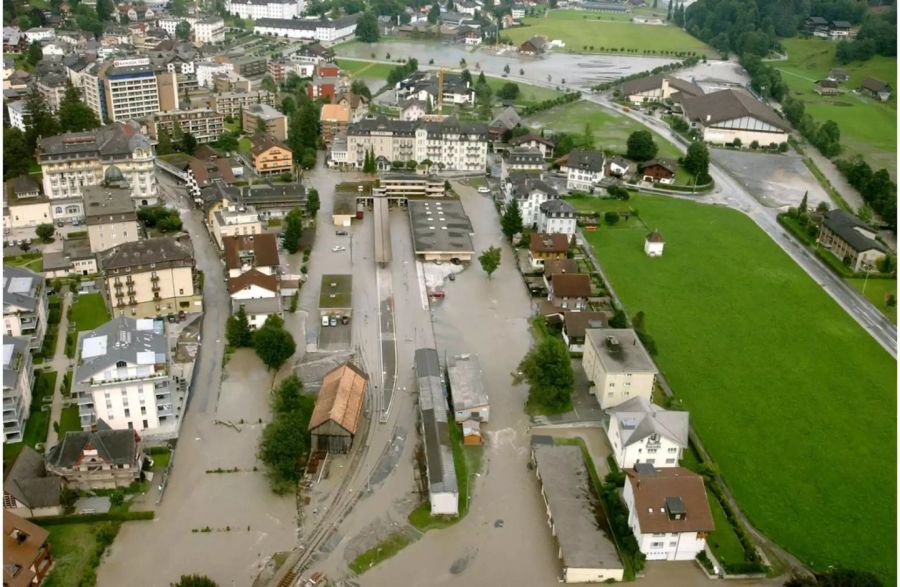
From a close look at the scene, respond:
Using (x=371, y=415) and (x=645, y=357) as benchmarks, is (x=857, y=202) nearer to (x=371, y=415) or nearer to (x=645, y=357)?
(x=645, y=357)

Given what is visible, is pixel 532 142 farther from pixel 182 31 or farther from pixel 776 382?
pixel 182 31

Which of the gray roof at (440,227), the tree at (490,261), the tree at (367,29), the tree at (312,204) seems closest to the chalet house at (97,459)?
the tree at (490,261)

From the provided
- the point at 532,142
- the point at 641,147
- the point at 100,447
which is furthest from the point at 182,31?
the point at 100,447

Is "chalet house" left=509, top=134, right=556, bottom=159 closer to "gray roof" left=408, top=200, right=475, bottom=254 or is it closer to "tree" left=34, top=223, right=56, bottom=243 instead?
"gray roof" left=408, top=200, right=475, bottom=254

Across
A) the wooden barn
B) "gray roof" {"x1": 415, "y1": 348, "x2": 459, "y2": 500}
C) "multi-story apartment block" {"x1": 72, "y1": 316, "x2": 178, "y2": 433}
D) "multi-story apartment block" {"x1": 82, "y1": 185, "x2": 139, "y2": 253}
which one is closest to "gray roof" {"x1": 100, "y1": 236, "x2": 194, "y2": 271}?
"multi-story apartment block" {"x1": 82, "y1": 185, "x2": 139, "y2": 253}

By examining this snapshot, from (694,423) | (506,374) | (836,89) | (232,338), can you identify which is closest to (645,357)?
(694,423)

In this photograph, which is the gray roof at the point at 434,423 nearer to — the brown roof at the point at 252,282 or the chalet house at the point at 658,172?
the brown roof at the point at 252,282
